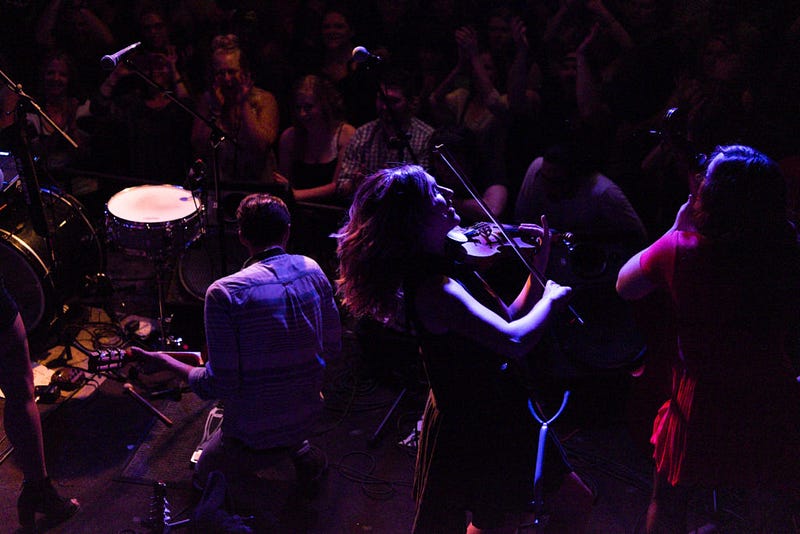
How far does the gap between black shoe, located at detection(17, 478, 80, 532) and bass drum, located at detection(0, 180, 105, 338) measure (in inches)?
64.0

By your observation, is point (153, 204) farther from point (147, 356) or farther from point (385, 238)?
point (385, 238)

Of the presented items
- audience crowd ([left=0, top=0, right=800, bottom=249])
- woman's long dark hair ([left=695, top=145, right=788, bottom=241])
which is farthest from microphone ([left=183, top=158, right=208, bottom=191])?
woman's long dark hair ([left=695, top=145, right=788, bottom=241])

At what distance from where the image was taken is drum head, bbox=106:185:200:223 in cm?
438

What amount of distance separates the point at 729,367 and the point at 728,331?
138mm

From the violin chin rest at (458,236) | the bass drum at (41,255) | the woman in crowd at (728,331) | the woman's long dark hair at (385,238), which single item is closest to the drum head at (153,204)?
the bass drum at (41,255)

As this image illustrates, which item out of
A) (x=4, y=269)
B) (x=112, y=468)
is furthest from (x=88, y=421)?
(x=4, y=269)

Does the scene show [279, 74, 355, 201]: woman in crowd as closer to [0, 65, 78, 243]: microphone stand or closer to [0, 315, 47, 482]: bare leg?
[0, 65, 78, 243]: microphone stand

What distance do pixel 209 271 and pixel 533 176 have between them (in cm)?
239

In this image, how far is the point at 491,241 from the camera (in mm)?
3021

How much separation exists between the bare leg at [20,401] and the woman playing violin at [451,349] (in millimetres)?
1661

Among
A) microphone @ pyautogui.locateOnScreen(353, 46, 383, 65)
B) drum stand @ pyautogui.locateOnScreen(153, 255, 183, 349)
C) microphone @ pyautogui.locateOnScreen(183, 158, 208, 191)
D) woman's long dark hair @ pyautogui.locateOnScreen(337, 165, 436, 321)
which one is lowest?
Result: drum stand @ pyautogui.locateOnScreen(153, 255, 183, 349)

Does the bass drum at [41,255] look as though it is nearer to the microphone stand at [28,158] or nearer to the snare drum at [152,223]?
the microphone stand at [28,158]

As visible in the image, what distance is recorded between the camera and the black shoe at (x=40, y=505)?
330 centimetres

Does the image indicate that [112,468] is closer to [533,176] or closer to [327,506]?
[327,506]
